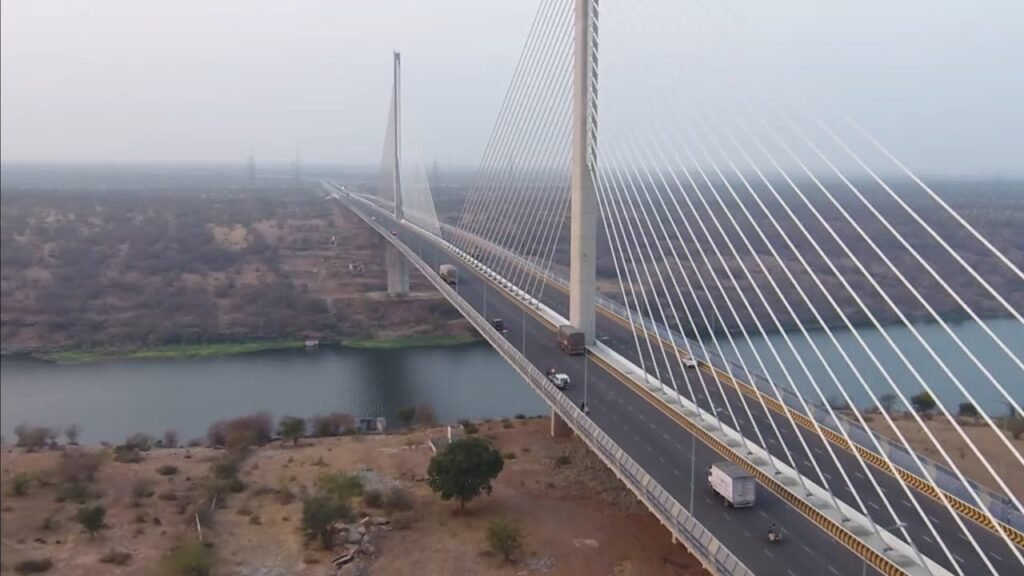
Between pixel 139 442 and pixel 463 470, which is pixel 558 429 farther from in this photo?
pixel 139 442

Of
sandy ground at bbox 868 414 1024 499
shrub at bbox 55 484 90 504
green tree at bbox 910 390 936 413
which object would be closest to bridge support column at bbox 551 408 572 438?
sandy ground at bbox 868 414 1024 499

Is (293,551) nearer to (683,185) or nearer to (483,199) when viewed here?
(683,185)

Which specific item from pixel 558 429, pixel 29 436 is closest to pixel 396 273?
pixel 558 429

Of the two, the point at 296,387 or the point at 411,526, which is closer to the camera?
the point at 411,526

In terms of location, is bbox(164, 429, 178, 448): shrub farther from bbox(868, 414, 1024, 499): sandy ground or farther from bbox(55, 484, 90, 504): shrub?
bbox(868, 414, 1024, 499): sandy ground

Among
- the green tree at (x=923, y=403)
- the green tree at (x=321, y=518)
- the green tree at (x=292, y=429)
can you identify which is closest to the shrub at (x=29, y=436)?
the green tree at (x=321, y=518)

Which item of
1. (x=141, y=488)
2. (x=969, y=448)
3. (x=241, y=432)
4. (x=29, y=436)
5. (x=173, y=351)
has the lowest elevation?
(x=241, y=432)
